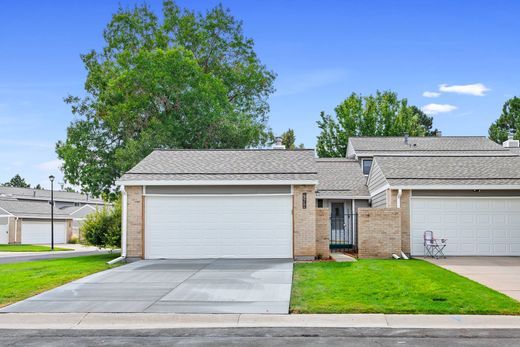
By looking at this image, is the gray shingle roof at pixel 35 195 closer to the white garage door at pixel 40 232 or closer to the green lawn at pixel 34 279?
the white garage door at pixel 40 232

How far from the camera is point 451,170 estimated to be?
22.0 m

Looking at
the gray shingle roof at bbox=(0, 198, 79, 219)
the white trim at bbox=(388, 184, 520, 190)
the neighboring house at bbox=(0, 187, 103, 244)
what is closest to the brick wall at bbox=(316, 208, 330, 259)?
the white trim at bbox=(388, 184, 520, 190)

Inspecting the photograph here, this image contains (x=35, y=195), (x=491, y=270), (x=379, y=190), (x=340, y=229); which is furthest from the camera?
(x=35, y=195)

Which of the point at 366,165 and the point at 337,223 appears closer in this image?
the point at 337,223

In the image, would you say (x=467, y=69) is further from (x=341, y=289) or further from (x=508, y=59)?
(x=341, y=289)

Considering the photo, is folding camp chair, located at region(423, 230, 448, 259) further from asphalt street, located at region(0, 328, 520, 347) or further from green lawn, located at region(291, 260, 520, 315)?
asphalt street, located at region(0, 328, 520, 347)

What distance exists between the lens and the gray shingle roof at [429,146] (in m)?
35.8

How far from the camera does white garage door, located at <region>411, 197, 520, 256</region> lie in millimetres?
20594

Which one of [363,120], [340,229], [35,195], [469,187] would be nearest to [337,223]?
[340,229]

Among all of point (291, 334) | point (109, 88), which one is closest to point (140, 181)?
point (291, 334)

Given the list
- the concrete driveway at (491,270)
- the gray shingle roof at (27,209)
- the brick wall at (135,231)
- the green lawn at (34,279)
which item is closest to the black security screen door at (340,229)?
the concrete driveway at (491,270)

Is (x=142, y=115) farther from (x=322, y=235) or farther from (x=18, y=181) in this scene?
(x=18, y=181)

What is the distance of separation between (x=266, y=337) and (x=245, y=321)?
1.32 metres

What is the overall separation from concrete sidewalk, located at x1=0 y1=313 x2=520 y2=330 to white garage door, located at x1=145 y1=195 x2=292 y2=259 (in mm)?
9107
